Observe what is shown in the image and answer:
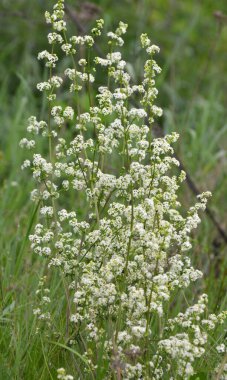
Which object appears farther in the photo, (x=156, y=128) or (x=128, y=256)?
(x=156, y=128)

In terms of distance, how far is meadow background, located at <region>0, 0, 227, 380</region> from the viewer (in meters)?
2.95

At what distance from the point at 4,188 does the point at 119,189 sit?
2204 mm

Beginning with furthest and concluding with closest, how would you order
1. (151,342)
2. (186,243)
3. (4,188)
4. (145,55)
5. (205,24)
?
(205,24)
(145,55)
(4,188)
(151,342)
(186,243)

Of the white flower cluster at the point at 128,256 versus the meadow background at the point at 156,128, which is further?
the meadow background at the point at 156,128

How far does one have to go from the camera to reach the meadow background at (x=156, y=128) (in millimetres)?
2947

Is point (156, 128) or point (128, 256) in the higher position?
point (156, 128)

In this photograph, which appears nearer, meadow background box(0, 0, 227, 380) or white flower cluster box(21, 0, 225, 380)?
white flower cluster box(21, 0, 225, 380)

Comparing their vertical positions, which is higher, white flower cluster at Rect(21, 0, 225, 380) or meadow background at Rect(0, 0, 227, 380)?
Answer: meadow background at Rect(0, 0, 227, 380)

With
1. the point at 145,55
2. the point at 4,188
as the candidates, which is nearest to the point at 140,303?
the point at 4,188

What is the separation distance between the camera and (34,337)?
2729 millimetres

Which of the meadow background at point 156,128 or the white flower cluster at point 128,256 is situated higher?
the meadow background at point 156,128

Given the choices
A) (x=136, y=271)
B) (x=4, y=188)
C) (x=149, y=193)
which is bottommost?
(x=136, y=271)

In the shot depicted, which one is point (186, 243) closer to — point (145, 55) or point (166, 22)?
point (145, 55)

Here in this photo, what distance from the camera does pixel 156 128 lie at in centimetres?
414
